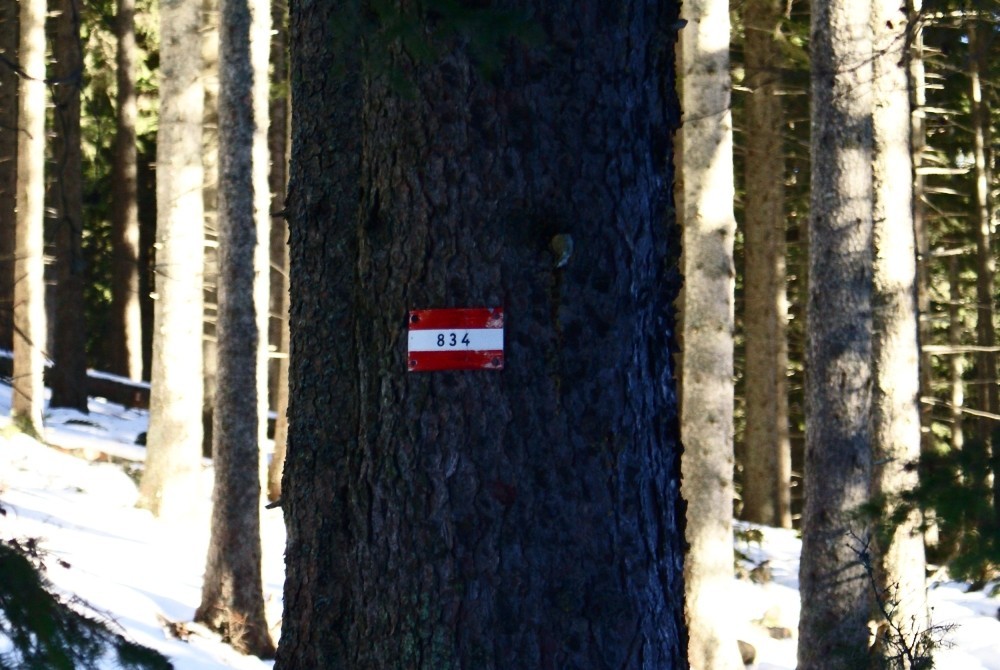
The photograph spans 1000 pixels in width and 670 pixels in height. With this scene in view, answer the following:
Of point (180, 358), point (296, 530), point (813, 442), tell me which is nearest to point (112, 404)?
point (180, 358)

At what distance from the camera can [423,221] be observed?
2.66 m

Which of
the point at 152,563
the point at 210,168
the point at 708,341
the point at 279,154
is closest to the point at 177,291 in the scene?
the point at 152,563

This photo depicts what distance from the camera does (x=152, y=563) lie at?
36.2 feet

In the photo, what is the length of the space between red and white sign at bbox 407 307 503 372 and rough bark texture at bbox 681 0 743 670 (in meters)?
7.24

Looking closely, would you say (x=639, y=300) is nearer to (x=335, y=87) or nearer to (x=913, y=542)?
(x=335, y=87)

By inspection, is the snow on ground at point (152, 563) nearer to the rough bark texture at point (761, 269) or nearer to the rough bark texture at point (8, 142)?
the rough bark texture at point (761, 269)

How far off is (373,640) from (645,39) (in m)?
1.53

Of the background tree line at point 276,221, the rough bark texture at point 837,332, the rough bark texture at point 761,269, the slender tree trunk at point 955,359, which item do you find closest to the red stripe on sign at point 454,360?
the background tree line at point 276,221

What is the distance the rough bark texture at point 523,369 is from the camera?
2613 mm

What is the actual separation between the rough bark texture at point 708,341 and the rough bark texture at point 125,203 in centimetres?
1122

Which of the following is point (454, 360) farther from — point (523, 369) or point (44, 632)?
point (44, 632)

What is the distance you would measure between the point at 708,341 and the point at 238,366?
12.8 feet

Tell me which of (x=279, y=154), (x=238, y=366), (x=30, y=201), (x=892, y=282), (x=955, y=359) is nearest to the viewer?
(x=892, y=282)

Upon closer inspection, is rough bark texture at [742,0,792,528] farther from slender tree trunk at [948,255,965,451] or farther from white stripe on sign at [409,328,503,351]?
white stripe on sign at [409,328,503,351]
